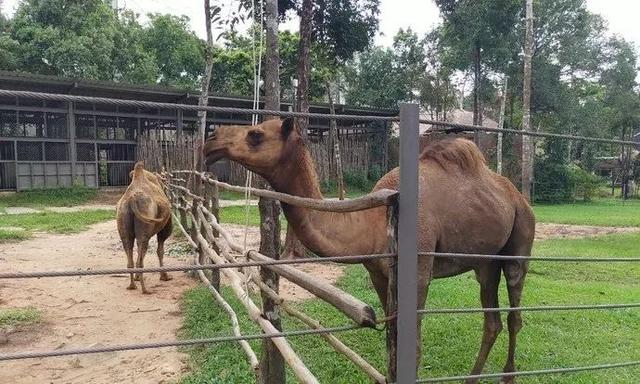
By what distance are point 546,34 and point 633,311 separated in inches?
869

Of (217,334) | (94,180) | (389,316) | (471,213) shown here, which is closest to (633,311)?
(471,213)

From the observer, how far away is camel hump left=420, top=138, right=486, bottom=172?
3.72 meters

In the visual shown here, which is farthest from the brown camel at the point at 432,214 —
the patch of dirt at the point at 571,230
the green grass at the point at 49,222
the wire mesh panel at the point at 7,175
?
the wire mesh panel at the point at 7,175

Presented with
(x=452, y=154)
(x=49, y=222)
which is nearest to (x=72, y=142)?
(x=49, y=222)

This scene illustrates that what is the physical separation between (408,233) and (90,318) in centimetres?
514

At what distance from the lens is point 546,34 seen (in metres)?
25.0

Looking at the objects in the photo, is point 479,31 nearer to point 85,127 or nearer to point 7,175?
point 85,127

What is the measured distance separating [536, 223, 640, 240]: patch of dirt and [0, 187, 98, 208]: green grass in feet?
43.6

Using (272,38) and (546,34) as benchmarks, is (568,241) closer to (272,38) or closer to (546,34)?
(272,38)

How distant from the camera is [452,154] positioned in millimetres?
3756

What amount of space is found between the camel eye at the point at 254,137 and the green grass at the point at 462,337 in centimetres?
202

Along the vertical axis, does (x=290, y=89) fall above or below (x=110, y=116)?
above

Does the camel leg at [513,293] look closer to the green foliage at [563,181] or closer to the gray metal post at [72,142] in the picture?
the gray metal post at [72,142]

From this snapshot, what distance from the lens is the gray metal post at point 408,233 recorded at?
170 cm
